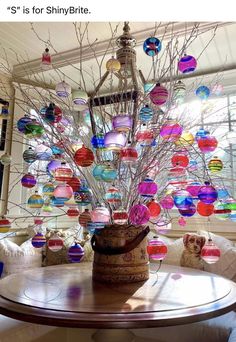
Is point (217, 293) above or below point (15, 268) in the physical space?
above

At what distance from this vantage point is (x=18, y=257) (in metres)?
2.25

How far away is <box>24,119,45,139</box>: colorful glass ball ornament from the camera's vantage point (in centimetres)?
121

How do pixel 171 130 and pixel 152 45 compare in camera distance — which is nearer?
pixel 171 130

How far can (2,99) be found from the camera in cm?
266

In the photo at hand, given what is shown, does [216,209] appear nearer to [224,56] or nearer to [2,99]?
[224,56]

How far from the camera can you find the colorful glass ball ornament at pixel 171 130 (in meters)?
1.09

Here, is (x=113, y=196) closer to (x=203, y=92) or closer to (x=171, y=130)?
(x=171, y=130)

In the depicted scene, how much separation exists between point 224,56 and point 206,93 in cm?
145

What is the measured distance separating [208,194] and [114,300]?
1.57 ft

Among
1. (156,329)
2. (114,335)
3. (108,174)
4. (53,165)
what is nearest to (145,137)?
(108,174)

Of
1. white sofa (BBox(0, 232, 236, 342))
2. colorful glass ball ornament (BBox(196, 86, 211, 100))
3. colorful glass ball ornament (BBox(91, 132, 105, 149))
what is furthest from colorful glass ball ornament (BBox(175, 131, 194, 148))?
white sofa (BBox(0, 232, 236, 342))

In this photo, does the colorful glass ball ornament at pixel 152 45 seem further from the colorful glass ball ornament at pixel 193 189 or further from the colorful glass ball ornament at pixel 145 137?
the colorful glass ball ornament at pixel 193 189

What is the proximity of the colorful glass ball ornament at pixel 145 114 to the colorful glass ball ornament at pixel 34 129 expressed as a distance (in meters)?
0.41
